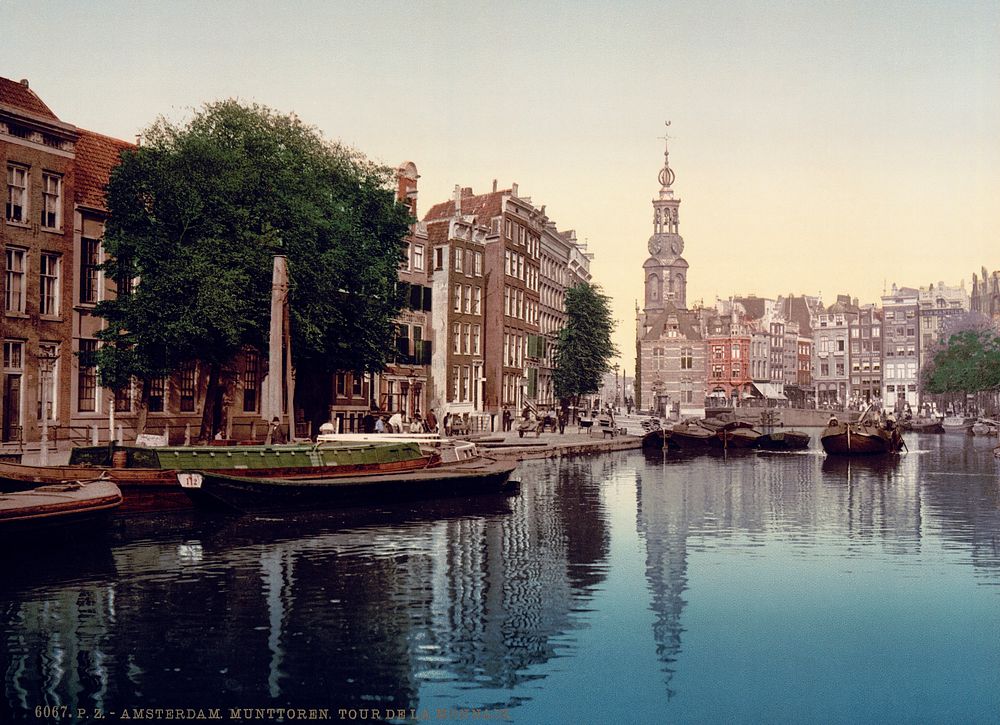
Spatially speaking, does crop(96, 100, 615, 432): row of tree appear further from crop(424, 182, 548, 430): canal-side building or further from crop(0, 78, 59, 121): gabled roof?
crop(424, 182, 548, 430): canal-side building

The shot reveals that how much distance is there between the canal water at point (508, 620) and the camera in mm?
12570

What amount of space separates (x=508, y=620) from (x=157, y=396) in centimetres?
3211

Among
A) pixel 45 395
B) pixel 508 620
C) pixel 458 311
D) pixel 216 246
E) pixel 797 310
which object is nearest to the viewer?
pixel 508 620

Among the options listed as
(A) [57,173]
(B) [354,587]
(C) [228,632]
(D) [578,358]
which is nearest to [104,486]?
(B) [354,587]

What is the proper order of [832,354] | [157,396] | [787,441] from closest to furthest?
[157,396] → [787,441] → [832,354]

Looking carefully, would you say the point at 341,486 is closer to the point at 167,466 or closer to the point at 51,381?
the point at 167,466

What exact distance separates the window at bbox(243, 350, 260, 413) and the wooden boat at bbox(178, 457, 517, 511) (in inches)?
646

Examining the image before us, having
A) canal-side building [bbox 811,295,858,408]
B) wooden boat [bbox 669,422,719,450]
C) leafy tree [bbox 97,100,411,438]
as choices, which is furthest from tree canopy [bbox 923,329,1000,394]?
leafy tree [bbox 97,100,411,438]

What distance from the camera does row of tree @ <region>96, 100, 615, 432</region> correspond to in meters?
37.4

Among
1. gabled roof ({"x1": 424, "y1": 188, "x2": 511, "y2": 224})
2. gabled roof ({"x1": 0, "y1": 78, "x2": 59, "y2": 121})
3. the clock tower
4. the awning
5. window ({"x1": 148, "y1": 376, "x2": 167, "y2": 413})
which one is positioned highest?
the clock tower

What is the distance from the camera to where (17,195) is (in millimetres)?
39875

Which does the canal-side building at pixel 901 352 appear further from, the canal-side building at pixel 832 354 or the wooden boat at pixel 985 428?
the wooden boat at pixel 985 428

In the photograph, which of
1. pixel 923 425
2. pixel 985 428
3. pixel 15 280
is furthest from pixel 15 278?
pixel 923 425

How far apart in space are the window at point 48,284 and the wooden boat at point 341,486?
53.0 feet
